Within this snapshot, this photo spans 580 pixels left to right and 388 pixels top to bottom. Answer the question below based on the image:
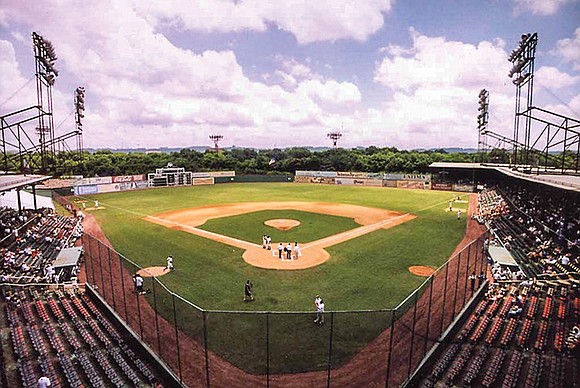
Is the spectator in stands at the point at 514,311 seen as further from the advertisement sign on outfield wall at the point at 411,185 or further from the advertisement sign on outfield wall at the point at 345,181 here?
the advertisement sign on outfield wall at the point at 345,181

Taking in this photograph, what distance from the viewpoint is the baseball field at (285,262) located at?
635 inches

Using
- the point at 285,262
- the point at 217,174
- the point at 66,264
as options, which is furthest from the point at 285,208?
the point at 217,174

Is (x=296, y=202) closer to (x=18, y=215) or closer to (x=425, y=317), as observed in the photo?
(x=18, y=215)

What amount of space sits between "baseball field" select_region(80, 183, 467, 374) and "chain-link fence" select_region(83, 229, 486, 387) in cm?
8

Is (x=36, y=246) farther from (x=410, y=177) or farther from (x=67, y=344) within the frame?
(x=410, y=177)

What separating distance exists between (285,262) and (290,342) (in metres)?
10.8

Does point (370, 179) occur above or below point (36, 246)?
above

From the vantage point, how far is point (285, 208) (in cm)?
4972

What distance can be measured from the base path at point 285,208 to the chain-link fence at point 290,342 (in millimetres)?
8132

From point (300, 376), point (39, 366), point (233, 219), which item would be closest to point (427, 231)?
point (233, 219)

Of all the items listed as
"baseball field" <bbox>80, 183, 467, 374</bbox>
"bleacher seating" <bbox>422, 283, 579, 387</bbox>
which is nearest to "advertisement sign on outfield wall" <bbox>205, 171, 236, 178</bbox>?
"baseball field" <bbox>80, 183, 467, 374</bbox>

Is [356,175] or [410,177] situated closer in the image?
[410,177]

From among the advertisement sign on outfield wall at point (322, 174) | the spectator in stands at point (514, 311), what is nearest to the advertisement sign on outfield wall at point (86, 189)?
the advertisement sign on outfield wall at point (322, 174)

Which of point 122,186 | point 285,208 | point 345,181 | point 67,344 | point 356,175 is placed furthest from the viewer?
point 345,181
